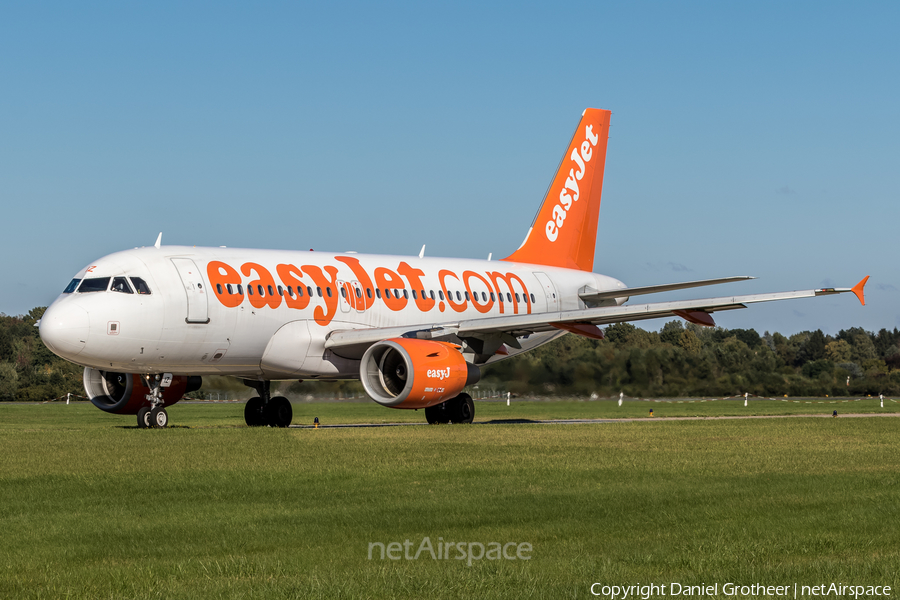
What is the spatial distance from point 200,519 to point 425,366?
1289cm

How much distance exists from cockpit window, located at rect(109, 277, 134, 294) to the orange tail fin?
1412cm

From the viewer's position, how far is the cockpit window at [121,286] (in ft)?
73.2

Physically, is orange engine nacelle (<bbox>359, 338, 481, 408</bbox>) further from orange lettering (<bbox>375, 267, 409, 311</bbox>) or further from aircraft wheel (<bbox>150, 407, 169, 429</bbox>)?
aircraft wheel (<bbox>150, 407, 169, 429</bbox>)

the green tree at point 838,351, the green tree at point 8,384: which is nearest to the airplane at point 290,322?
the green tree at point 838,351

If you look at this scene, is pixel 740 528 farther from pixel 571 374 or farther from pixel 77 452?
pixel 571 374

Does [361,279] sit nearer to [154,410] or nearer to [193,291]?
[193,291]

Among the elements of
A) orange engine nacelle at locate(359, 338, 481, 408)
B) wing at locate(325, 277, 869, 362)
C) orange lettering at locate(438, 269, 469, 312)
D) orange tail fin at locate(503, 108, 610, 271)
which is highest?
orange tail fin at locate(503, 108, 610, 271)

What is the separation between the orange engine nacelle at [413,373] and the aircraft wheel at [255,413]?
4208mm

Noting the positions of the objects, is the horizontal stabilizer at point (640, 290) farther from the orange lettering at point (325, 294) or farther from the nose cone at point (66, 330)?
the nose cone at point (66, 330)

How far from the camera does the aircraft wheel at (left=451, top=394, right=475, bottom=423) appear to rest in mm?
26375

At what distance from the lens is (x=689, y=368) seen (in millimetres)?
33875

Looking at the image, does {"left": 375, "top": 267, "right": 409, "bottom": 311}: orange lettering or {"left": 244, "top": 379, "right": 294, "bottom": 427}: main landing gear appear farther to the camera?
{"left": 375, "top": 267, "right": 409, "bottom": 311}: orange lettering

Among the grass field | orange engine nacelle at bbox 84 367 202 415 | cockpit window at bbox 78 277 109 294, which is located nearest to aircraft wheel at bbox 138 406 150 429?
orange engine nacelle at bbox 84 367 202 415

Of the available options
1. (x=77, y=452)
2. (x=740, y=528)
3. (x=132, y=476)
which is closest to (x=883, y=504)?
(x=740, y=528)
